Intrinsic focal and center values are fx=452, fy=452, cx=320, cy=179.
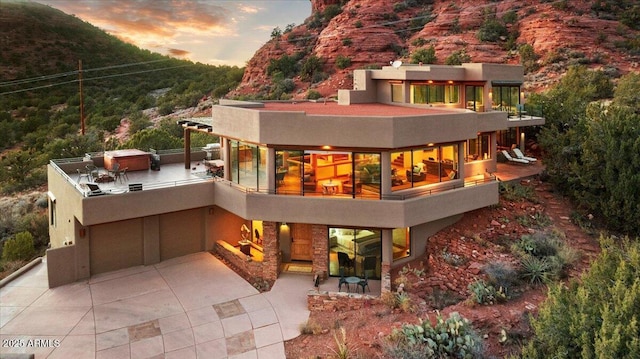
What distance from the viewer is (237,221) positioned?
2095 centimetres

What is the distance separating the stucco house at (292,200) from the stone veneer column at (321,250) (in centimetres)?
4

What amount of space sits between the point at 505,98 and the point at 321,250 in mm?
17495

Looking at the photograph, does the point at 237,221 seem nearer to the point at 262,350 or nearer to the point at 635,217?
the point at 262,350

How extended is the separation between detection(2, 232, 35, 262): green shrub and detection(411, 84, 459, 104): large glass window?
22.1m

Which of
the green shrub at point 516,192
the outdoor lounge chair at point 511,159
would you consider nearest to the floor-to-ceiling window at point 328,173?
the green shrub at point 516,192

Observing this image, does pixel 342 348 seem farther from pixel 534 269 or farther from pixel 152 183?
pixel 152 183

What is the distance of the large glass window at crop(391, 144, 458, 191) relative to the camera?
17.1m

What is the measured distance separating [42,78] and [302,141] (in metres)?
60.3

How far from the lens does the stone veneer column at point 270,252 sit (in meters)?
17.8

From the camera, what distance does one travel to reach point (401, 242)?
17.7 metres

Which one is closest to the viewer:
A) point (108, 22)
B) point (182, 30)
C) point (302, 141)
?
point (302, 141)

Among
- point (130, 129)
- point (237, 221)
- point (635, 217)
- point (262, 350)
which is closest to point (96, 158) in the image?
point (237, 221)

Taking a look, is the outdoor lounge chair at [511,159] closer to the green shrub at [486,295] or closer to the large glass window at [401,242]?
the large glass window at [401,242]

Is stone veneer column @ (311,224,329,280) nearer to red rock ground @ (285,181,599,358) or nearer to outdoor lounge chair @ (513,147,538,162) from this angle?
red rock ground @ (285,181,599,358)
